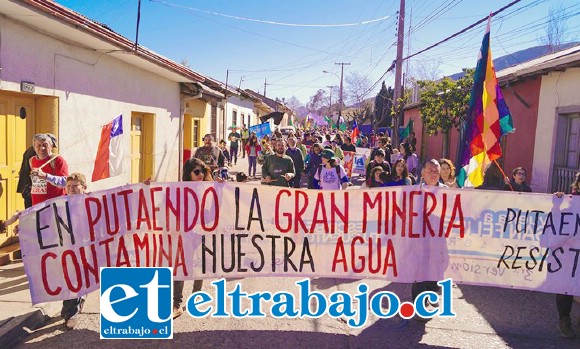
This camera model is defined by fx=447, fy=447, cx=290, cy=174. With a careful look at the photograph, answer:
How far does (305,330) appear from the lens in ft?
14.0

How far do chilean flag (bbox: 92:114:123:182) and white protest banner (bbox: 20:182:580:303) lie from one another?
7.22 feet

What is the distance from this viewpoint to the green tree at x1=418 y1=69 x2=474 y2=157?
14.9m

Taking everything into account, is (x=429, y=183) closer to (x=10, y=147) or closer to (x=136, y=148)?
(x=10, y=147)

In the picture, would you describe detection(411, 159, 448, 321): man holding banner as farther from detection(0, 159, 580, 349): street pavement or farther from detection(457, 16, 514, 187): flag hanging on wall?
detection(457, 16, 514, 187): flag hanging on wall

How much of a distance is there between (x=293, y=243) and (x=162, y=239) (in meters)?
1.29

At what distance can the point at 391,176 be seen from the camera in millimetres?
6363

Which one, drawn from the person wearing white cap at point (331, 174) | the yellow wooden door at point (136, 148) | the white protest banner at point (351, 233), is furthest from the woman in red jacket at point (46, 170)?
the yellow wooden door at point (136, 148)

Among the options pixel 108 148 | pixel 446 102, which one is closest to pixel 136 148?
pixel 108 148

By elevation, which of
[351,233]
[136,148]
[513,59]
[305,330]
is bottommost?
[305,330]

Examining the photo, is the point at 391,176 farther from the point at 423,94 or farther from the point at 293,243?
the point at 423,94

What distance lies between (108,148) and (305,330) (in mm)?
3917

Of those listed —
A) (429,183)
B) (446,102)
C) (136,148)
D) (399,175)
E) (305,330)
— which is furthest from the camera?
(446,102)

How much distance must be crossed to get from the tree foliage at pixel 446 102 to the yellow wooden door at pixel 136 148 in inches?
394

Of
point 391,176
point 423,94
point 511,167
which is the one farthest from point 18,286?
point 423,94
